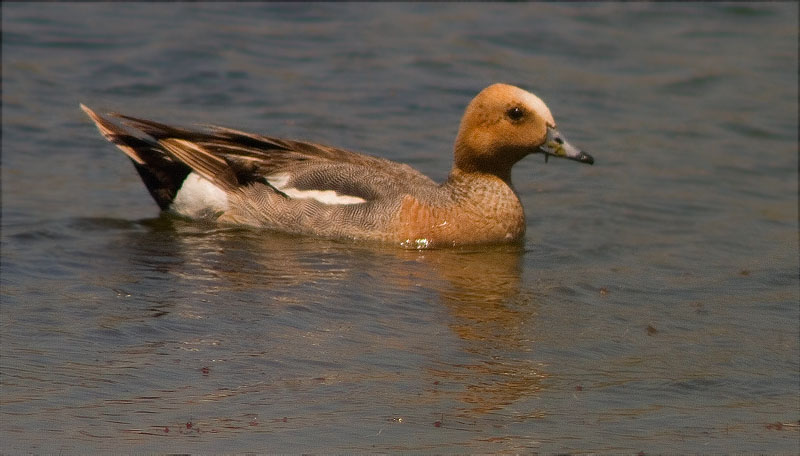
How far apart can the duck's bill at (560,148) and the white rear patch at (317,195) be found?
4.00 ft

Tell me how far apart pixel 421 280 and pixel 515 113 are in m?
1.48

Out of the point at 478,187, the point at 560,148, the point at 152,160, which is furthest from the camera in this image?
the point at 152,160

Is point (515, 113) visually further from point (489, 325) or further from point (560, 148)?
point (489, 325)

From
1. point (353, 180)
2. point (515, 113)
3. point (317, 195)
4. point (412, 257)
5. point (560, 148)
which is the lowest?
point (412, 257)

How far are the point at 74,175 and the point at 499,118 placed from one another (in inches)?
135

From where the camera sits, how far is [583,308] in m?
6.89

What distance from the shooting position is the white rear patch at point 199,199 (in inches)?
346

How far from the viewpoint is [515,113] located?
8.32m

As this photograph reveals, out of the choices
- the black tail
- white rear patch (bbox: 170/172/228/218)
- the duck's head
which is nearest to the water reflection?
the duck's head

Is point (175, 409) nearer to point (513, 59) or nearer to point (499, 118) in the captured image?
point (499, 118)

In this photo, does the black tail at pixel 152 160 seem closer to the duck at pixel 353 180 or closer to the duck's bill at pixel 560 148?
the duck at pixel 353 180

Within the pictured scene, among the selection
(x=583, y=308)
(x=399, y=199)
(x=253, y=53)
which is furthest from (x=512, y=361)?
(x=253, y=53)

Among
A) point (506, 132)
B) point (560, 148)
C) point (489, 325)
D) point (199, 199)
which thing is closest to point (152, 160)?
point (199, 199)

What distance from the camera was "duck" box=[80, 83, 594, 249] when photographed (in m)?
8.33
